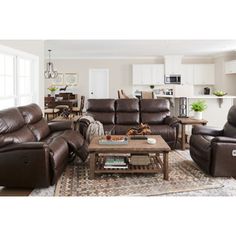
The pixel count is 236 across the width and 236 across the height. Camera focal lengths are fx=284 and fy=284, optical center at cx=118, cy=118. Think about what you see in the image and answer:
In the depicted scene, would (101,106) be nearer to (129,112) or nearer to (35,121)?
(129,112)

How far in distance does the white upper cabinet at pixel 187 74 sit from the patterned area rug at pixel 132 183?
7.89m

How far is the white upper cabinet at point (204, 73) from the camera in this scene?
11398 millimetres

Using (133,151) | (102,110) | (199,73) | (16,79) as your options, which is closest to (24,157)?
(133,151)

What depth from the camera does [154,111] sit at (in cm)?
590

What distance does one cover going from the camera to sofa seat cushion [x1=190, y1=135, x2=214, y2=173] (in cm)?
368

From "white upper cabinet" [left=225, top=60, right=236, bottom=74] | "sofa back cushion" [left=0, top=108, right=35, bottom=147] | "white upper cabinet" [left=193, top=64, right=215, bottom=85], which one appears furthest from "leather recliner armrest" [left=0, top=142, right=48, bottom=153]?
"white upper cabinet" [left=193, top=64, right=215, bottom=85]

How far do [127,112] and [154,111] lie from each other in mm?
561

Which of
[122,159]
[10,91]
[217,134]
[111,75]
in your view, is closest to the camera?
[122,159]

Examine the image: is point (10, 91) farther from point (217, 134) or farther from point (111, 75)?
point (111, 75)

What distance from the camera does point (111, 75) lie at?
11812 millimetres

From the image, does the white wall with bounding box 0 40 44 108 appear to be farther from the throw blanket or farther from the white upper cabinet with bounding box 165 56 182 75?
the white upper cabinet with bounding box 165 56 182 75
